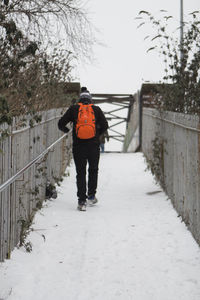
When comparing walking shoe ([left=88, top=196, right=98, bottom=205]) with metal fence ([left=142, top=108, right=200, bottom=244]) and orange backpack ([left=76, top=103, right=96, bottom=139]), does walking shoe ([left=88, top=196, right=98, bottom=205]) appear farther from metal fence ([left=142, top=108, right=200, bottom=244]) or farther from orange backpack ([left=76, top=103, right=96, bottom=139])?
metal fence ([left=142, top=108, right=200, bottom=244])

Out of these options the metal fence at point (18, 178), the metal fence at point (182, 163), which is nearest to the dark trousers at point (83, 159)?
the metal fence at point (18, 178)

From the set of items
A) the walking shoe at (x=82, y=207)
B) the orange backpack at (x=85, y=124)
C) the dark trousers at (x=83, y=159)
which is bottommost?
the walking shoe at (x=82, y=207)

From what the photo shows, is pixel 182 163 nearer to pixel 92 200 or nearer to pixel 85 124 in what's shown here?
pixel 85 124

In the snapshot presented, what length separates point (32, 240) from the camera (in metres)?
6.52

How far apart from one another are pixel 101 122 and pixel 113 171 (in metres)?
4.94

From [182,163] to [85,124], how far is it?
1.61 metres

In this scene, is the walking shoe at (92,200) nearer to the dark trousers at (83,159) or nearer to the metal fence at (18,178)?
the dark trousers at (83,159)

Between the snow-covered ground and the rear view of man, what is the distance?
0.49 m

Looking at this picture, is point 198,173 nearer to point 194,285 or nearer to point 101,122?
point 194,285

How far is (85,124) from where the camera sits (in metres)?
8.41

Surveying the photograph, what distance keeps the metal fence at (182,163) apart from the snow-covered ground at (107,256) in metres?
0.23

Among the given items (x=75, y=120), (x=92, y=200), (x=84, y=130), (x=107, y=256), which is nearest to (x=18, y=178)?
(x=107, y=256)

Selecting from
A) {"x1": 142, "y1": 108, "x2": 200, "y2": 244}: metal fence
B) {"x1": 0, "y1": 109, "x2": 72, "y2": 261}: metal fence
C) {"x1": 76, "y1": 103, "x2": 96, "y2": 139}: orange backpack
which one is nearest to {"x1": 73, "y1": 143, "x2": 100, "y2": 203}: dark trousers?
{"x1": 76, "y1": 103, "x2": 96, "y2": 139}: orange backpack

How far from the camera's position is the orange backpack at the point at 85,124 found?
840 centimetres
